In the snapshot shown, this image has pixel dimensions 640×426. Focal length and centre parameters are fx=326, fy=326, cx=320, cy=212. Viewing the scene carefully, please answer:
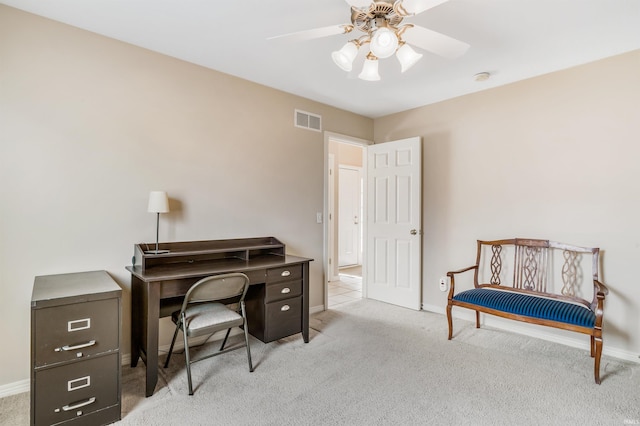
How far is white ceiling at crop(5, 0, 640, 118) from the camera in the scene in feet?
6.80

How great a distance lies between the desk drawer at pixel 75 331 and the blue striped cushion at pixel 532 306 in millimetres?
2808

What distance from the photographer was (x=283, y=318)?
2.88 meters

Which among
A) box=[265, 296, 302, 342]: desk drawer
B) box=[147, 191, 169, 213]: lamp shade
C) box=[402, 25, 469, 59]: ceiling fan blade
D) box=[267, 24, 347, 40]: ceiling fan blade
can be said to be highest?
box=[267, 24, 347, 40]: ceiling fan blade

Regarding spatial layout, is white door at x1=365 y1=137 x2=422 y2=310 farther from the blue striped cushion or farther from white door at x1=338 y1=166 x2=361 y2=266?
white door at x1=338 y1=166 x2=361 y2=266

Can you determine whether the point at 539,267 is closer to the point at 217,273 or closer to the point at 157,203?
the point at 217,273

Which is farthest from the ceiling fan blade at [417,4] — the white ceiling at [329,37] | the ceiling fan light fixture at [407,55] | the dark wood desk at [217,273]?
the dark wood desk at [217,273]

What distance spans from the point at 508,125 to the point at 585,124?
63cm

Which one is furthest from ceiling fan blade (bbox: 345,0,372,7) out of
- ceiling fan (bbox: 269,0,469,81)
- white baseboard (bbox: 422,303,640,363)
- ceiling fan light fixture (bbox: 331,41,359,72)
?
white baseboard (bbox: 422,303,640,363)

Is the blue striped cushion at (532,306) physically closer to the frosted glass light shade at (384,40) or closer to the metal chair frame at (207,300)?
the metal chair frame at (207,300)

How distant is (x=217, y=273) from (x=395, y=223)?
2.47m

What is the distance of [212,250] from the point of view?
2848 mm

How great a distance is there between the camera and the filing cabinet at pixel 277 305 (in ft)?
9.15

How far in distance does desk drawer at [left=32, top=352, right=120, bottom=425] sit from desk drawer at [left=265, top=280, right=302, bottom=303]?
3.86ft

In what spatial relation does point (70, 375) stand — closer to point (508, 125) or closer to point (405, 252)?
point (405, 252)
